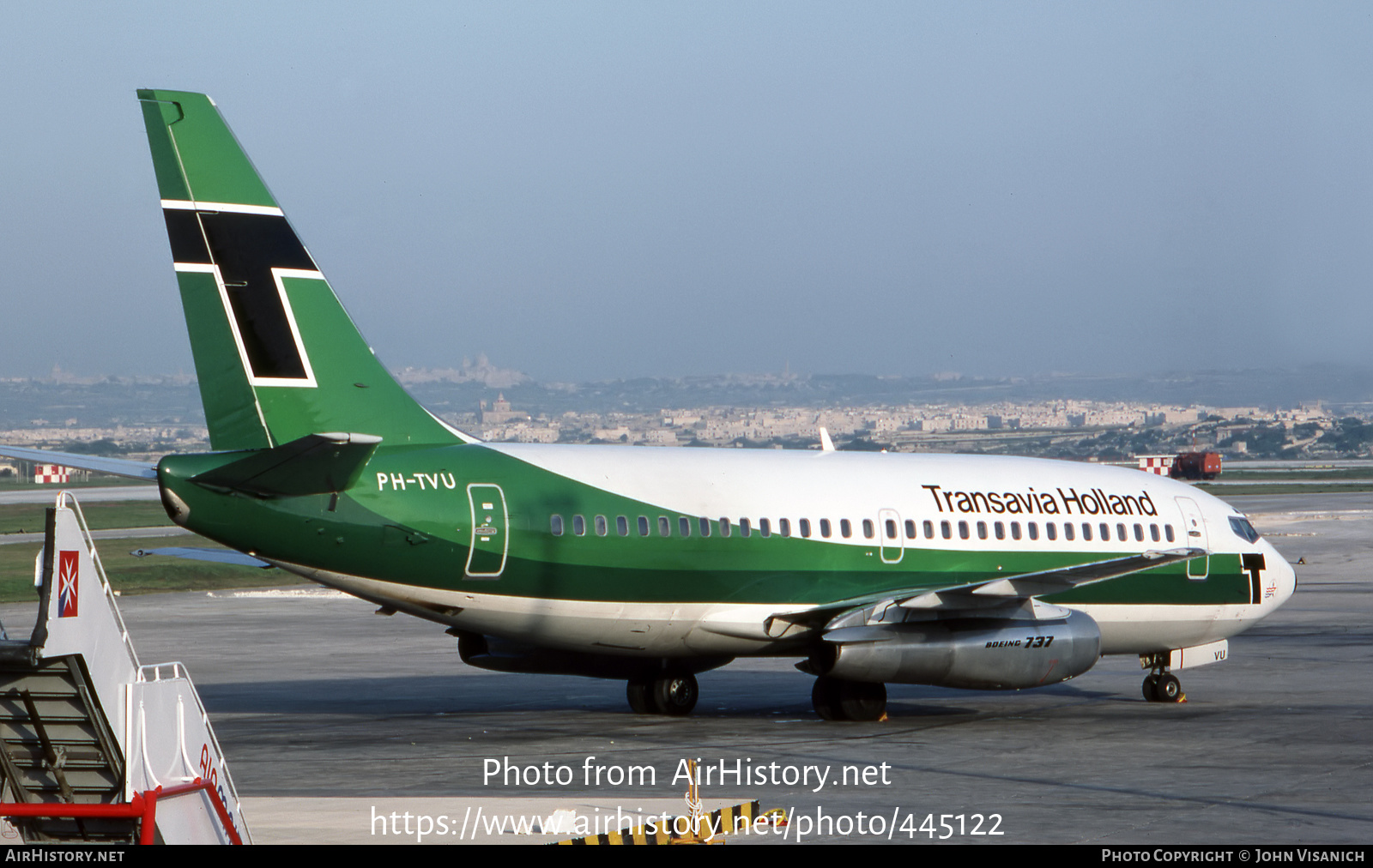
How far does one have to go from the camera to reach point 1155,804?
14977 millimetres

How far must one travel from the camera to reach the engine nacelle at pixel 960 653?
20.3m

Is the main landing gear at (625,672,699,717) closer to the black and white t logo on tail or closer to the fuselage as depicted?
the fuselage

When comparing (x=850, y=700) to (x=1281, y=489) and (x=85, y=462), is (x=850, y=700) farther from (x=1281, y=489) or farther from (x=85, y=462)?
(x=1281, y=489)

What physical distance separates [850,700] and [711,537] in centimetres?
280

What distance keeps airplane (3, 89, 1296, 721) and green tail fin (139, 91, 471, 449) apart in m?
0.02

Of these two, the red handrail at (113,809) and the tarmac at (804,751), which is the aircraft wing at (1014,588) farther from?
the red handrail at (113,809)

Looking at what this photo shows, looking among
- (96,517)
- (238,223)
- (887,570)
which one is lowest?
(96,517)

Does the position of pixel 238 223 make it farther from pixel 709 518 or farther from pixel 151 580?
pixel 151 580

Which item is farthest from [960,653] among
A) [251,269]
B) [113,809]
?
[113,809]

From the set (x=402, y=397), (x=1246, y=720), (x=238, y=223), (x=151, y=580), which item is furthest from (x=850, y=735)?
(x=151, y=580)

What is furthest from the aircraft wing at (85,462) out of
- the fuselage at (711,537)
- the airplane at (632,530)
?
the fuselage at (711,537)

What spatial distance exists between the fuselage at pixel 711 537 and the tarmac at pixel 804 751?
146cm

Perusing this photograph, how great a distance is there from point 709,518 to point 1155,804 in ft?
26.0

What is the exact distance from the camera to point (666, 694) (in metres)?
22.3
